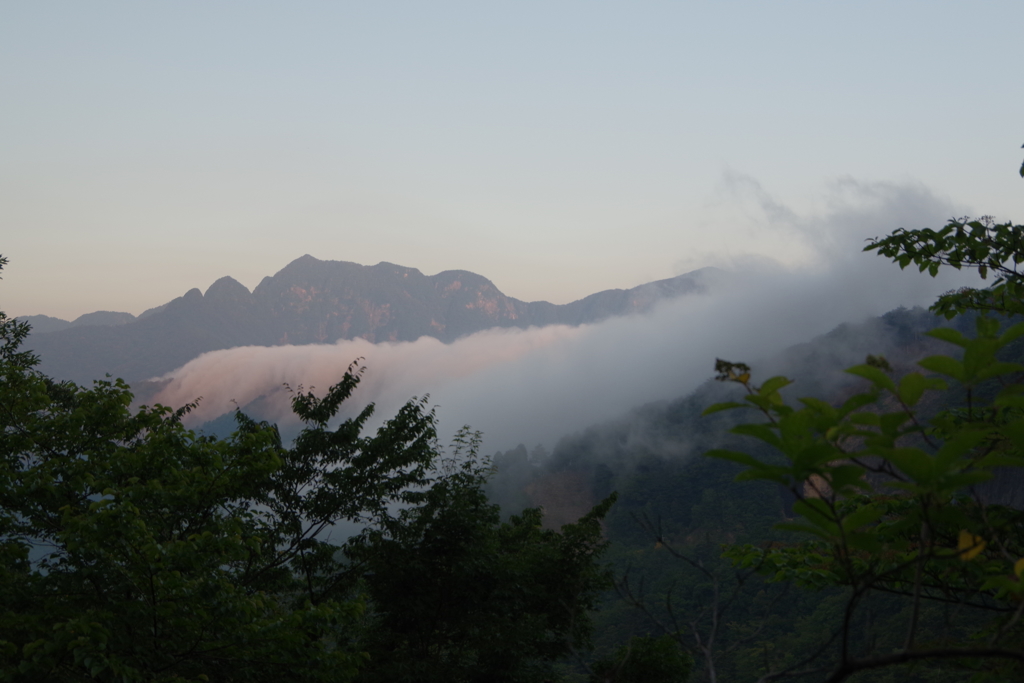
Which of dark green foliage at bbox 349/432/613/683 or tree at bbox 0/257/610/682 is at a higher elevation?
tree at bbox 0/257/610/682

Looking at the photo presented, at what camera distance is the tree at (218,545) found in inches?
254

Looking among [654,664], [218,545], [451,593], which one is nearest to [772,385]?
[218,545]

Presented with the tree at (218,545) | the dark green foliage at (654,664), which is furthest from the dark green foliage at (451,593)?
the dark green foliage at (654,664)

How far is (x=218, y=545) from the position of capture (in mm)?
6762

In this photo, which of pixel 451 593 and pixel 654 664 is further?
pixel 654 664

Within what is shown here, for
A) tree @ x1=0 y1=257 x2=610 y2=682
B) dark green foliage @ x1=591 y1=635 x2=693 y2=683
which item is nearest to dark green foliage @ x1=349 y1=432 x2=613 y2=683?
tree @ x1=0 y1=257 x2=610 y2=682

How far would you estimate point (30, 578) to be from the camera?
24.1 feet

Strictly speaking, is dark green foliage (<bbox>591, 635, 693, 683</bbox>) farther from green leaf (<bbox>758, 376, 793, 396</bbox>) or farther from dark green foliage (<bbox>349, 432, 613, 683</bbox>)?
green leaf (<bbox>758, 376, 793, 396</bbox>)

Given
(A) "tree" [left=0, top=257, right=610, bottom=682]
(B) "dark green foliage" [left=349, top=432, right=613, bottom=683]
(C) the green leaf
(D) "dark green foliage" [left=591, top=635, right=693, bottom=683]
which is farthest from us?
(D) "dark green foliage" [left=591, top=635, right=693, bottom=683]

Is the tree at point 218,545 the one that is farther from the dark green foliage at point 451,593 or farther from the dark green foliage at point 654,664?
the dark green foliage at point 654,664

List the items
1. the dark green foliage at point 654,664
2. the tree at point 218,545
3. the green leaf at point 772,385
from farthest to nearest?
the dark green foliage at point 654,664 < the tree at point 218,545 < the green leaf at point 772,385

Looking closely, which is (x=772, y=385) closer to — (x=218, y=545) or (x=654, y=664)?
(x=218, y=545)

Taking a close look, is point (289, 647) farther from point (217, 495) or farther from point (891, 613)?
point (891, 613)

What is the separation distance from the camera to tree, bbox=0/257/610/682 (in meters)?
6.46
